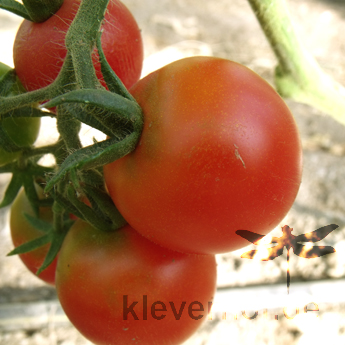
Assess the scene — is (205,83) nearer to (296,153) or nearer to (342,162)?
(296,153)

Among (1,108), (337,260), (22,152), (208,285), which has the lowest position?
(337,260)

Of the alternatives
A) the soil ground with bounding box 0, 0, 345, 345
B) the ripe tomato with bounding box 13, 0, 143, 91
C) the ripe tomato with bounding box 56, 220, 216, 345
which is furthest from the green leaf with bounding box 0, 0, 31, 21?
the soil ground with bounding box 0, 0, 345, 345

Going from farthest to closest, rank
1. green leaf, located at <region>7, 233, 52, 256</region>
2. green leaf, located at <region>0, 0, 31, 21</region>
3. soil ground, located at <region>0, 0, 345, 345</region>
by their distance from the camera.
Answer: soil ground, located at <region>0, 0, 345, 345</region>
green leaf, located at <region>7, 233, 52, 256</region>
green leaf, located at <region>0, 0, 31, 21</region>

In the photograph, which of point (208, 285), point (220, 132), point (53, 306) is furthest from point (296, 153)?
point (53, 306)

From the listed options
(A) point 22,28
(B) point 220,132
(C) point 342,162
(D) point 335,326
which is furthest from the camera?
(C) point 342,162

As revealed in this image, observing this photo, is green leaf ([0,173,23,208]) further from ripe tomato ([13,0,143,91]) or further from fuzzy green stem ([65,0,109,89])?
fuzzy green stem ([65,0,109,89])

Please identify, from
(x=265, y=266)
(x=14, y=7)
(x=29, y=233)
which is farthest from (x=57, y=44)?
(x=265, y=266)

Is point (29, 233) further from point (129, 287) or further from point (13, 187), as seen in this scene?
point (129, 287)
